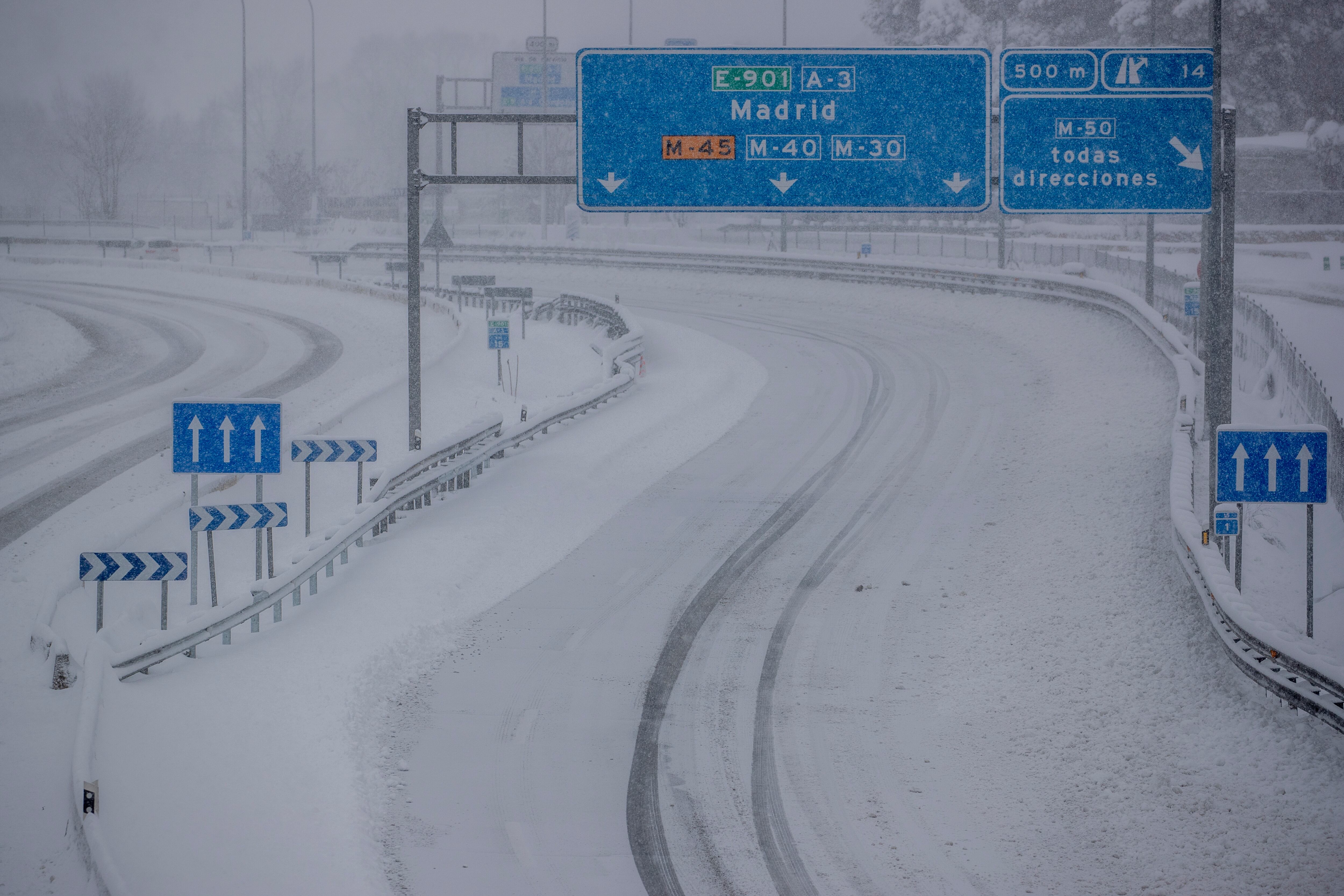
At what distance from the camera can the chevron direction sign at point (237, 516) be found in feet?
46.4

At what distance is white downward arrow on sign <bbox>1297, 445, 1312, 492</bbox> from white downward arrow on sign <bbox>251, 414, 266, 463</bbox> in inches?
421

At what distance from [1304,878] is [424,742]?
23.4ft

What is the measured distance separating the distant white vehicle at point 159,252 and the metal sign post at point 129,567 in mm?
60868

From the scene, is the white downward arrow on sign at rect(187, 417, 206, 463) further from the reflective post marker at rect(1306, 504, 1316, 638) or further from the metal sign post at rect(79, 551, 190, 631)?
the reflective post marker at rect(1306, 504, 1316, 638)

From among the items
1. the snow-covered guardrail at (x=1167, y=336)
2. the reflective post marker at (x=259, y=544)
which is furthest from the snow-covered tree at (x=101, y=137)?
the reflective post marker at (x=259, y=544)

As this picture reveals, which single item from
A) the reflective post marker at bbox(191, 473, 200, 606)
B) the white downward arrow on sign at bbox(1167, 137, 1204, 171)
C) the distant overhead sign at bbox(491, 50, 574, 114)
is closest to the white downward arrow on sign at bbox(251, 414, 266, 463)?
the reflective post marker at bbox(191, 473, 200, 606)

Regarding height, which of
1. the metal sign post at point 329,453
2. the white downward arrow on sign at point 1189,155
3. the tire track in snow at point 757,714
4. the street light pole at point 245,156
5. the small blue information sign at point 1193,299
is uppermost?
the street light pole at point 245,156

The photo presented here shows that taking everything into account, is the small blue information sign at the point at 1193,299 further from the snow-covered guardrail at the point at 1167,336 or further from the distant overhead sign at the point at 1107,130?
the distant overhead sign at the point at 1107,130

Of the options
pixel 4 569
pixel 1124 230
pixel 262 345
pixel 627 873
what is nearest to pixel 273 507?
pixel 4 569

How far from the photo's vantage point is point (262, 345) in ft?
125

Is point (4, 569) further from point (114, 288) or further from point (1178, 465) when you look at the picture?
point (114, 288)

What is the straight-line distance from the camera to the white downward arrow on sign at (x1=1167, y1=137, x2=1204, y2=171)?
18.6 m

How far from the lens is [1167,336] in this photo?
28828 millimetres

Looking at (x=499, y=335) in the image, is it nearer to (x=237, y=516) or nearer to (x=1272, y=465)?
(x=237, y=516)
